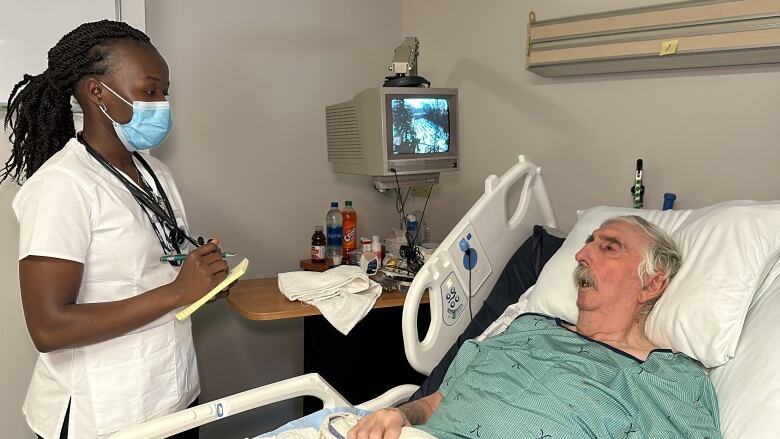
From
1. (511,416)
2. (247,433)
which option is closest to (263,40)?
(247,433)

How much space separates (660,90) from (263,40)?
1582mm

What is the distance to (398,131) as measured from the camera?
2.43 metres

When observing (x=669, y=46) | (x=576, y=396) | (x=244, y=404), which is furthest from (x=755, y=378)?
(x=244, y=404)

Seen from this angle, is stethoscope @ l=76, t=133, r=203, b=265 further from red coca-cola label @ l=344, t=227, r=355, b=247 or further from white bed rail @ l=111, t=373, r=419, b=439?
red coca-cola label @ l=344, t=227, r=355, b=247

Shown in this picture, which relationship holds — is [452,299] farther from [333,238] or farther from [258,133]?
[258,133]

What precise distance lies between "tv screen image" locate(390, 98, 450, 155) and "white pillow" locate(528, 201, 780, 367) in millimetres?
1048

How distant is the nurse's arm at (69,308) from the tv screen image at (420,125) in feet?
3.78

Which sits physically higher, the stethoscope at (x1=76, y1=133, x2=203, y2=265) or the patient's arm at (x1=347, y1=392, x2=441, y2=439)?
the stethoscope at (x1=76, y1=133, x2=203, y2=265)

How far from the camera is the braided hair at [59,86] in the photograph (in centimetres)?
157

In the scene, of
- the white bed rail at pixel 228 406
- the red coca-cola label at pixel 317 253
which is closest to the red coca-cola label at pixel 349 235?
the red coca-cola label at pixel 317 253

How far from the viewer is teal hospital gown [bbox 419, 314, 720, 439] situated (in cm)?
139

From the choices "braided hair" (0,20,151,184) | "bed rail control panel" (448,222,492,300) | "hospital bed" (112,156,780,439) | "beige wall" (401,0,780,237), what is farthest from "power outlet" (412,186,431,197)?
"braided hair" (0,20,151,184)

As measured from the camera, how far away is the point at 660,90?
7.22ft

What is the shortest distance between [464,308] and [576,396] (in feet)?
2.11
